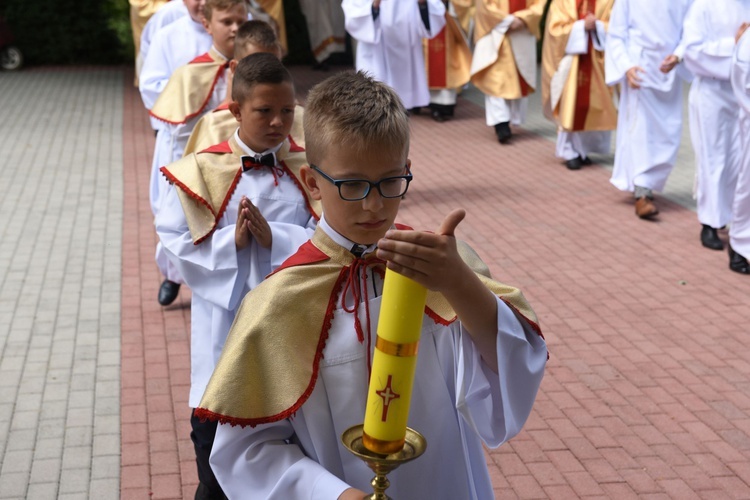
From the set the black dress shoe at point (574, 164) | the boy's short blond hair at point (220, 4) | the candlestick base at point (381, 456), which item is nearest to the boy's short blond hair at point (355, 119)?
the candlestick base at point (381, 456)

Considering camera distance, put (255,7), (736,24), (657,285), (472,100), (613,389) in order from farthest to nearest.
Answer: (472,100), (255,7), (736,24), (657,285), (613,389)

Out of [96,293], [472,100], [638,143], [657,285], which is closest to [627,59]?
[638,143]

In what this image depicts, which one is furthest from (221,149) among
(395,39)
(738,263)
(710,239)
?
(395,39)

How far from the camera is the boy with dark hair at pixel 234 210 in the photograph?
13.0 ft

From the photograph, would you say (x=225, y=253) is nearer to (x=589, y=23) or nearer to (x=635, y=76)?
(x=635, y=76)

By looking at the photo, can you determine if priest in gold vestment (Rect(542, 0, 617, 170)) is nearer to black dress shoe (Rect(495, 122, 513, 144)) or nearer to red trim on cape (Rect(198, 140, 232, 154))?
black dress shoe (Rect(495, 122, 513, 144))

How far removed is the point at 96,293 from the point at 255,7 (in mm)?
8371

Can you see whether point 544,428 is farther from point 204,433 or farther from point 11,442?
point 11,442

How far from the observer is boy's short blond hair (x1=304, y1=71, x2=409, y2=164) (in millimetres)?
2256

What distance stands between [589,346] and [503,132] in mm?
6823

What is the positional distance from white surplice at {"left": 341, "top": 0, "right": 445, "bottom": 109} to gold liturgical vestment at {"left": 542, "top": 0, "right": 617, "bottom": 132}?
5.15ft

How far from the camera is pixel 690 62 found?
27.1ft

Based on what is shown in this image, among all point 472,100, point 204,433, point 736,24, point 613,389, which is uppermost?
point 736,24

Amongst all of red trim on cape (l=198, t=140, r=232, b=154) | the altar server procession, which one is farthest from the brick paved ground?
red trim on cape (l=198, t=140, r=232, b=154)
